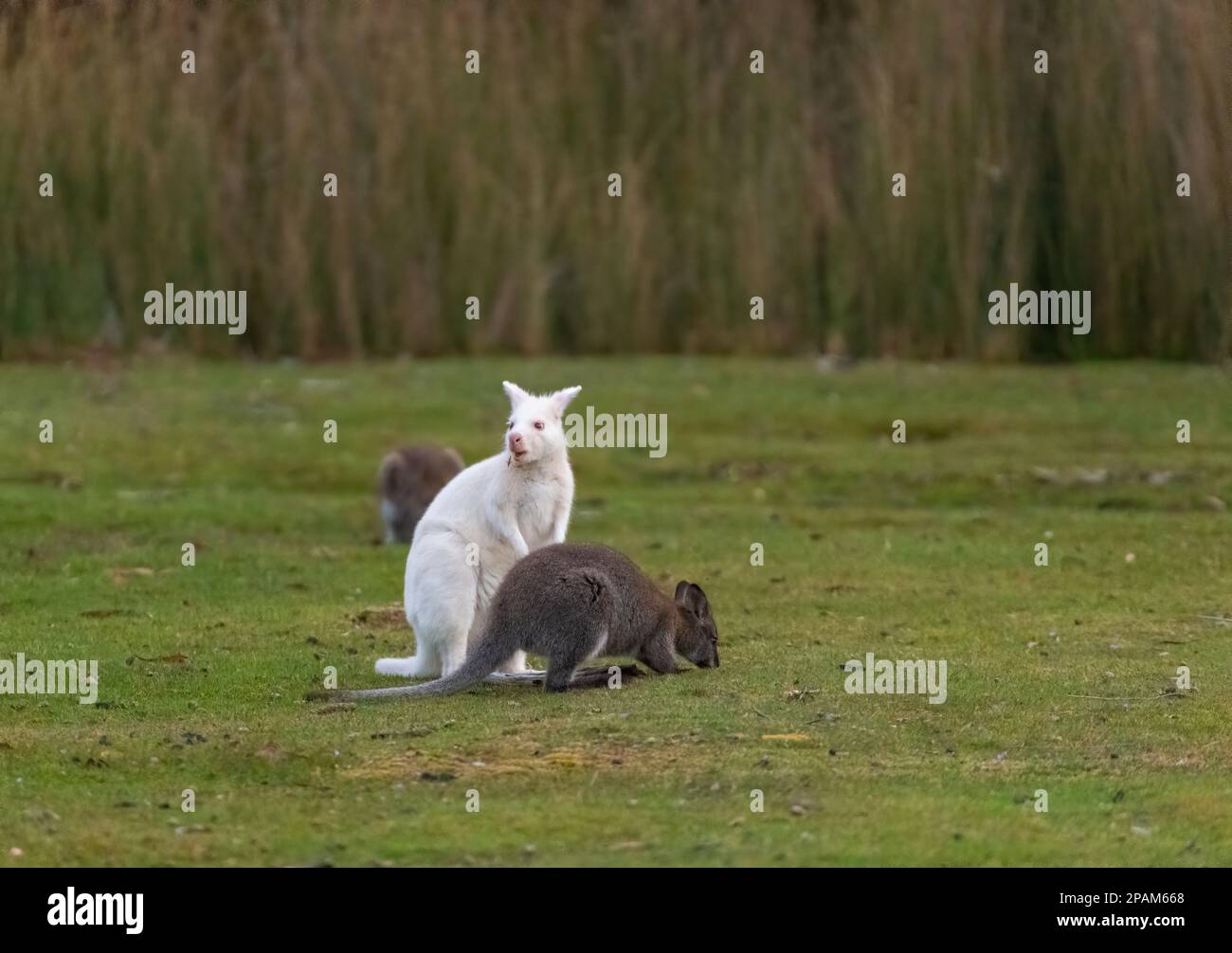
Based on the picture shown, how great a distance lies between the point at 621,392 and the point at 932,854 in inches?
417

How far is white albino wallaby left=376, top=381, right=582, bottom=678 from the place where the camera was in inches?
310

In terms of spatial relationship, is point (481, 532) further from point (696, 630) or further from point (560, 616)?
point (696, 630)

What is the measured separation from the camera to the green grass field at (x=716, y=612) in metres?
6.00

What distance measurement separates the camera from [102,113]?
18.2 metres

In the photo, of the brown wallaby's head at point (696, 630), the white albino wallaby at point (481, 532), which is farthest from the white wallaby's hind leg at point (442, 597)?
the brown wallaby's head at point (696, 630)

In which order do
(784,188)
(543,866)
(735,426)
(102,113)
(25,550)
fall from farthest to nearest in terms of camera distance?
(784,188)
(102,113)
(735,426)
(25,550)
(543,866)

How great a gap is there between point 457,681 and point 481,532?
700mm

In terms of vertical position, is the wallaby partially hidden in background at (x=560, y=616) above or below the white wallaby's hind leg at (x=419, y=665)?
above

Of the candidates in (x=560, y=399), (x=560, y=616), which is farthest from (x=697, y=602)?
(x=560, y=399)

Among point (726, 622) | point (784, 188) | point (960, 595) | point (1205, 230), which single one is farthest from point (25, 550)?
point (1205, 230)

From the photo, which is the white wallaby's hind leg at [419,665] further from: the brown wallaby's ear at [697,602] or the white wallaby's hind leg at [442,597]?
the brown wallaby's ear at [697,602]

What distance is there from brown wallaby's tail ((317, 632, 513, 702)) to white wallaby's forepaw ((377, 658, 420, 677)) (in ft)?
1.17

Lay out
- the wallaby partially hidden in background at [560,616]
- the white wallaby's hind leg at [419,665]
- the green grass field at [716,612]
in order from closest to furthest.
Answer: the green grass field at [716,612] → the wallaby partially hidden in background at [560,616] → the white wallaby's hind leg at [419,665]

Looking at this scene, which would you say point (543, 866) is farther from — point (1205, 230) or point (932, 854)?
point (1205, 230)
